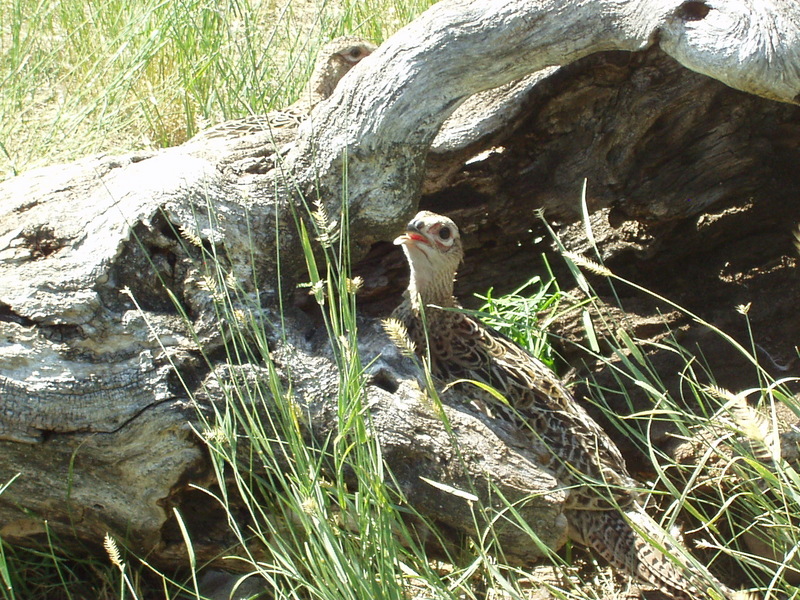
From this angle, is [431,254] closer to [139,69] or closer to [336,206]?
[336,206]

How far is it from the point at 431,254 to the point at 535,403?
755mm

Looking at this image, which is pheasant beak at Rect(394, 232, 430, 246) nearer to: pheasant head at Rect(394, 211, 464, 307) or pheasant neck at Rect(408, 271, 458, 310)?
pheasant head at Rect(394, 211, 464, 307)

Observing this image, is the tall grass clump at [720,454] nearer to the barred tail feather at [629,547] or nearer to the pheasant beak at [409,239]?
the barred tail feather at [629,547]

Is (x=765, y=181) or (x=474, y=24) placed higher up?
(x=474, y=24)

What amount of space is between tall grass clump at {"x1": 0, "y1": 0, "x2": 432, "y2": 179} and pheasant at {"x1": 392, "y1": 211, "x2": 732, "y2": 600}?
145 cm

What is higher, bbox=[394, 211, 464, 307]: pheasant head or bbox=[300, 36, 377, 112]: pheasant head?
bbox=[300, 36, 377, 112]: pheasant head

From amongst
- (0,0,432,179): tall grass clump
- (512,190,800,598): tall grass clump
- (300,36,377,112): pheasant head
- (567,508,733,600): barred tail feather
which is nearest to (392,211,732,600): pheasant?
(567,508,733,600): barred tail feather

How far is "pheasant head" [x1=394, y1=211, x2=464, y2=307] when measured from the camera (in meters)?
3.67

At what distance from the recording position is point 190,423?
9.61 ft

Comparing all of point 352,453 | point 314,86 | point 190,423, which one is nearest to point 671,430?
point 352,453

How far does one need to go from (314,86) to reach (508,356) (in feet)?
7.09

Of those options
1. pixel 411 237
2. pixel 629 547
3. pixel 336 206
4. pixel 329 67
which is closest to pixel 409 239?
pixel 411 237

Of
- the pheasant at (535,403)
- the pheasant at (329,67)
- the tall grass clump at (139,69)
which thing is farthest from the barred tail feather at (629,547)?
the tall grass clump at (139,69)

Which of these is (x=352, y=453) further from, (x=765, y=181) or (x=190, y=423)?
(x=765, y=181)
